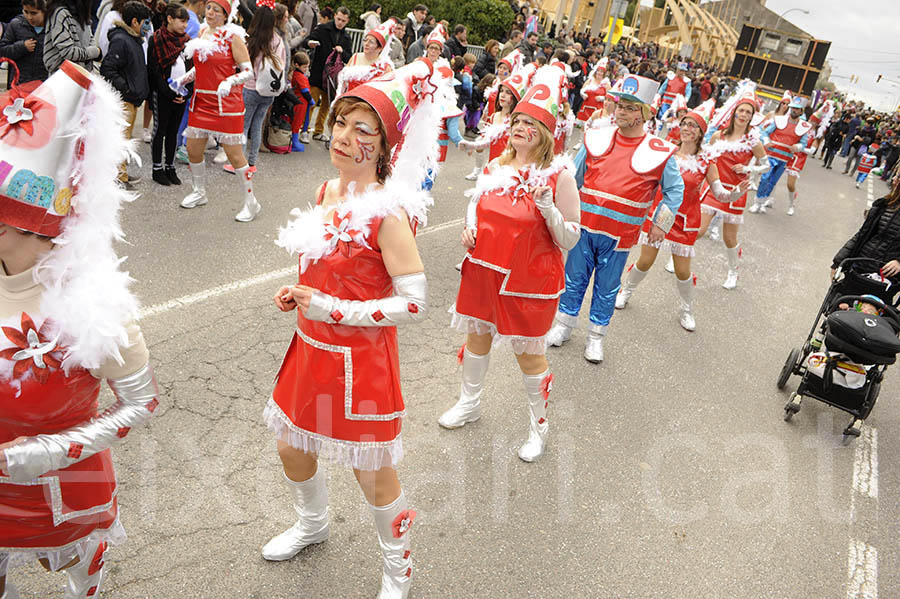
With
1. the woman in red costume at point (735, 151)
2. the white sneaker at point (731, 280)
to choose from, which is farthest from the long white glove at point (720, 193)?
the white sneaker at point (731, 280)

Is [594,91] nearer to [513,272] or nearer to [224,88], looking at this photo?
[224,88]

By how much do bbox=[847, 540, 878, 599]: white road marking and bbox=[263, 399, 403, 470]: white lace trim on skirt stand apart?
2.90 m

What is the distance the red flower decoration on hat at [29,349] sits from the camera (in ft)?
5.74

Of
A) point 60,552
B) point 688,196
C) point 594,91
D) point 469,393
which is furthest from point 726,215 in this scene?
point 60,552

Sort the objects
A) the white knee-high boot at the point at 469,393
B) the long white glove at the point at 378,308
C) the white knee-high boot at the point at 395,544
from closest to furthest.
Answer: the long white glove at the point at 378,308 → the white knee-high boot at the point at 395,544 → the white knee-high boot at the point at 469,393

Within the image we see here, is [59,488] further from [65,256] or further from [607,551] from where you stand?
[607,551]

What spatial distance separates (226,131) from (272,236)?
115 centimetres

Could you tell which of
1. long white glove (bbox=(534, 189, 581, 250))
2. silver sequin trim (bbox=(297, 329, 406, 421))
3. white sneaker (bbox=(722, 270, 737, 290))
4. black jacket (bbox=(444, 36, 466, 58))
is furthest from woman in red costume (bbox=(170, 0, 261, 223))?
black jacket (bbox=(444, 36, 466, 58))

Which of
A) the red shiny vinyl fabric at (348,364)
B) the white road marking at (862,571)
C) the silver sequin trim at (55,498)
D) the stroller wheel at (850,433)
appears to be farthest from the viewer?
the stroller wheel at (850,433)

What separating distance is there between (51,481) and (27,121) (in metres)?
1.05

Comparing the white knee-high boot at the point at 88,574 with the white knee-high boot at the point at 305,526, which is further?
Answer: the white knee-high boot at the point at 305,526

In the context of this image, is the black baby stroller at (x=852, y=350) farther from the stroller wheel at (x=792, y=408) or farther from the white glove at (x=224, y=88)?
the white glove at (x=224, y=88)

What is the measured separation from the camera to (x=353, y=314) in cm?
233

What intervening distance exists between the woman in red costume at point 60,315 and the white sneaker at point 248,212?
5206mm
